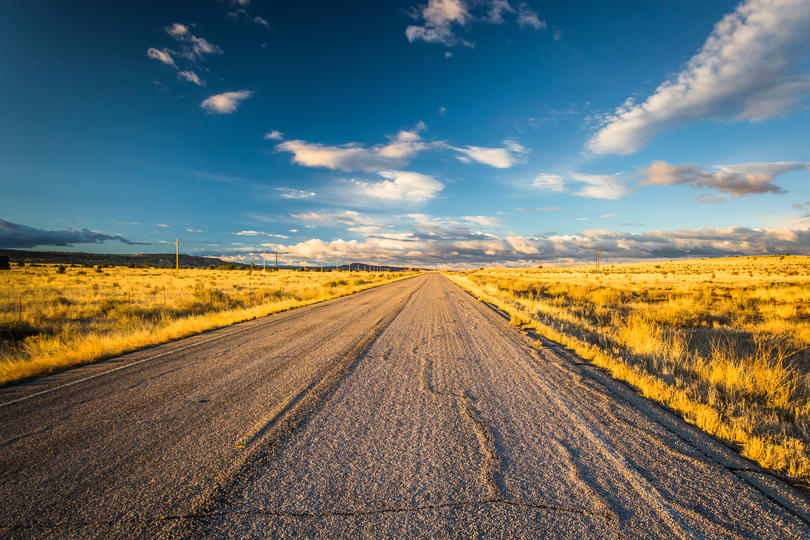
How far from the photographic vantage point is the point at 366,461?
315 centimetres

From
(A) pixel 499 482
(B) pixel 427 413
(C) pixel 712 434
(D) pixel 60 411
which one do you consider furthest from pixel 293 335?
(C) pixel 712 434

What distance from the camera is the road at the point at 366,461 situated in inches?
94.0

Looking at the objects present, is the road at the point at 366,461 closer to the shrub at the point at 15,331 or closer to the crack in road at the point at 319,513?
the crack in road at the point at 319,513

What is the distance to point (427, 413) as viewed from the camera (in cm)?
428

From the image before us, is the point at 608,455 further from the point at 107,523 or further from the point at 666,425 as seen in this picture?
the point at 107,523

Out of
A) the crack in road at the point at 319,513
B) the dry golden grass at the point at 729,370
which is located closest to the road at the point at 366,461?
the crack in road at the point at 319,513

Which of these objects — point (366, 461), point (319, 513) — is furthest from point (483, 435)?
point (319, 513)

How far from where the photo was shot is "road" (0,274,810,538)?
239 cm

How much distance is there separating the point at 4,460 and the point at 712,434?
7202mm

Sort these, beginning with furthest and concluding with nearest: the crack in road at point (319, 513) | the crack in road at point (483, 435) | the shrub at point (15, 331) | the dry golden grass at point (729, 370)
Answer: the shrub at point (15, 331) < the dry golden grass at point (729, 370) < the crack in road at point (483, 435) < the crack in road at point (319, 513)

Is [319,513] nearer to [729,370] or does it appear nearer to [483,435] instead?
[483,435]

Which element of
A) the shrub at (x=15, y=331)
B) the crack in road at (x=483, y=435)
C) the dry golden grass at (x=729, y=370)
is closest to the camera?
the crack in road at (x=483, y=435)

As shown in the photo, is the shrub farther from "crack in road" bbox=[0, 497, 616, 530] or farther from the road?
"crack in road" bbox=[0, 497, 616, 530]

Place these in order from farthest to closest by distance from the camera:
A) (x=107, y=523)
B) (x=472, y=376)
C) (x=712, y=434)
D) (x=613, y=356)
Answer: (x=613, y=356), (x=472, y=376), (x=712, y=434), (x=107, y=523)
